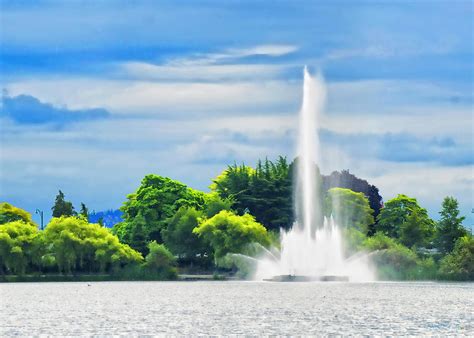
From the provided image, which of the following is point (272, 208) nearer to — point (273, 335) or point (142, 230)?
point (142, 230)

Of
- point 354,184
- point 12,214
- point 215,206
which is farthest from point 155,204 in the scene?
point 354,184

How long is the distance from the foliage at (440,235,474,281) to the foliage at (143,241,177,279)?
96.6 feet

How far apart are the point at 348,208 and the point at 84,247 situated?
4502 cm

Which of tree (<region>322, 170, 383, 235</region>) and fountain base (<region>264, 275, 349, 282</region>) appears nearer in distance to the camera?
fountain base (<region>264, 275, 349, 282</region>)

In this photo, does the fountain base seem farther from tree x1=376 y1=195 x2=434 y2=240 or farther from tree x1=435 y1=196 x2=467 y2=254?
tree x1=376 y1=195 x2=434 y2=240

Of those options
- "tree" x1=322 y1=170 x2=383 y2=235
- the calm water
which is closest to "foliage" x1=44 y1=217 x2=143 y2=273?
the calm water

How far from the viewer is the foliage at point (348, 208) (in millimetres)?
142375

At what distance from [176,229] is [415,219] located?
27.9 meters

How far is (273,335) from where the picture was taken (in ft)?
144

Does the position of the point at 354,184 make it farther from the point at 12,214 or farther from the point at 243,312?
the point at 243,312

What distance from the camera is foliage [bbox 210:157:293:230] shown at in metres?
133

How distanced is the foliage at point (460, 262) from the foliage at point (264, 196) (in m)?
28.9

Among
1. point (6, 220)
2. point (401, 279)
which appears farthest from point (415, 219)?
point (6, 220)

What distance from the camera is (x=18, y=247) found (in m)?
115
